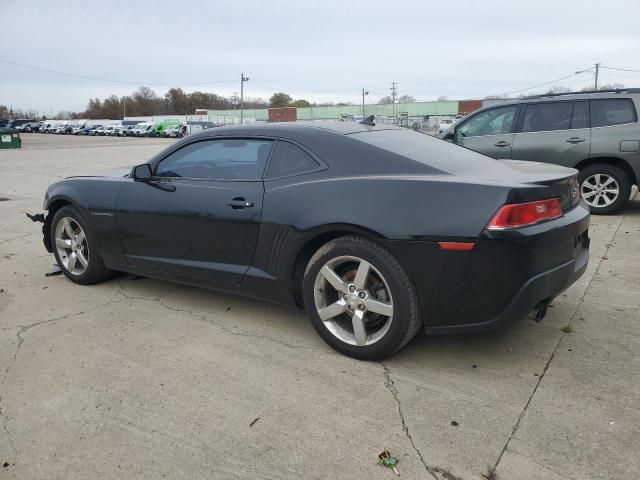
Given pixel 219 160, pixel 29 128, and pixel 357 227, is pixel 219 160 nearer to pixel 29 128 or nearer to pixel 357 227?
pixel 357 227

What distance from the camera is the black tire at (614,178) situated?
7.59 metres


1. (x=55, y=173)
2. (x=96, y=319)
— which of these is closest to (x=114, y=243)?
(x=96, y=319)

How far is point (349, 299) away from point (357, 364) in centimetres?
40

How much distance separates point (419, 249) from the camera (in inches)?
115

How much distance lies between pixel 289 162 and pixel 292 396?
151cm

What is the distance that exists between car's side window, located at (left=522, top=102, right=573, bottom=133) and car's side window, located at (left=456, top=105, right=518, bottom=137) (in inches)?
8.8

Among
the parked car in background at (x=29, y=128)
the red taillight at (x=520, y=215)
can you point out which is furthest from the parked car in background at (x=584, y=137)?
the parked car in background at (x=29, y=128)

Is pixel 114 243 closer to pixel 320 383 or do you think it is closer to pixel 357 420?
pixel 320 383

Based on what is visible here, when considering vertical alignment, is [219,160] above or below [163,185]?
above

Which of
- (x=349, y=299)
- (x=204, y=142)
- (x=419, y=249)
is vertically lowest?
(x=349, y=299)

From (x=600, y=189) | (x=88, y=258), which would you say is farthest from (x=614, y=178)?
(x=88, y=258)

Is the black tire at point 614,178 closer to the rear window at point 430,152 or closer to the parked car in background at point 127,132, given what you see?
the rear window at point 430,152

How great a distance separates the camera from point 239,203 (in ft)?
11.9

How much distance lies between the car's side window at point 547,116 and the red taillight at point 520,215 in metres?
5.67
